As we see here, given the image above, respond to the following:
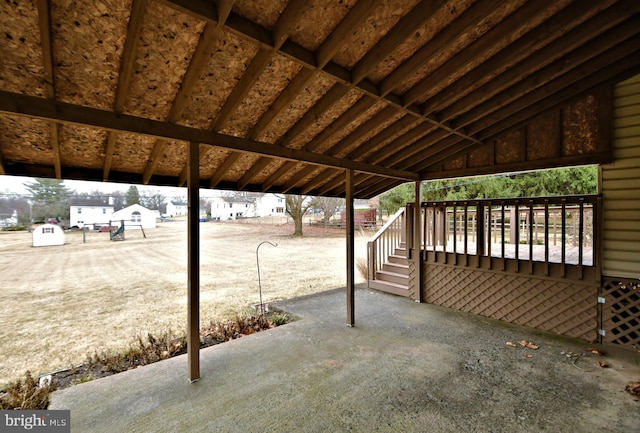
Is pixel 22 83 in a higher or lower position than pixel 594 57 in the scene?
lower

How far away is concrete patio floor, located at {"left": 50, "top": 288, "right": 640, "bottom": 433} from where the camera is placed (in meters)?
2.42

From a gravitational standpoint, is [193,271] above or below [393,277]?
above

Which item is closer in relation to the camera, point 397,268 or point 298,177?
point 298,177

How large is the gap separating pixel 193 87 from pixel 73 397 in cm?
328

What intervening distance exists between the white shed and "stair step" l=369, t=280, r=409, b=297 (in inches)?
782

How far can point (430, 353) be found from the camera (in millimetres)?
3660

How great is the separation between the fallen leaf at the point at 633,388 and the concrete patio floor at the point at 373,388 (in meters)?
0.09

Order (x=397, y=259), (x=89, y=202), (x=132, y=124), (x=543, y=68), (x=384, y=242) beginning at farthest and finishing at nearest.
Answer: (x=89, y=202) → (x=384, y=242) → (x=397, y=259) → (x=543, y=68) → (x=132, y=124)

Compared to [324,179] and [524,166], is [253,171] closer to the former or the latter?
[324,179]

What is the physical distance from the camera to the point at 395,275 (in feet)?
21.8

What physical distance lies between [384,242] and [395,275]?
0.89m

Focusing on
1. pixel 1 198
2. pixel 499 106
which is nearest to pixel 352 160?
pixel 499 106

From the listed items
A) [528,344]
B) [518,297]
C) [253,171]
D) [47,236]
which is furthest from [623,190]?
[47,236]

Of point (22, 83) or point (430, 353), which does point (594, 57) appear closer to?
point (430, 353)
